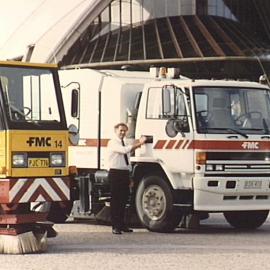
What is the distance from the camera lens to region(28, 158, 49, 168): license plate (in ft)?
37.8

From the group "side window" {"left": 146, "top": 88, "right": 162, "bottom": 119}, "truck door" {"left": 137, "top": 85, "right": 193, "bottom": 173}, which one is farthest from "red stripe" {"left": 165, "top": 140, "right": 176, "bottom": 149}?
"side window" {"left": 146, "top": 88, "right": 162, "bottom": 119}

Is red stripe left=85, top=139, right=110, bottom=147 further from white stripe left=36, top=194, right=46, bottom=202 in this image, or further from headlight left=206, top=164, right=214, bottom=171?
white stripe left=36, top=194, right=46, bottom=202

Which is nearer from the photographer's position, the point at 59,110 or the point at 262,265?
the point at 262,265

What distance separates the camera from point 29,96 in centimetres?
1176

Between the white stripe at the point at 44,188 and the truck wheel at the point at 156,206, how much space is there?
9.00ft

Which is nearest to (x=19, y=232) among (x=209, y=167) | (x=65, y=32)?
(x=209, y=167)

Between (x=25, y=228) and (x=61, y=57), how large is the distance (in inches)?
1503

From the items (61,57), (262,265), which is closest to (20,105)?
(262,265)

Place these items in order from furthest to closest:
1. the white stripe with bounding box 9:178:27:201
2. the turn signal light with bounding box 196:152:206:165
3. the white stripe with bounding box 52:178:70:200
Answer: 1. the turn signal light with bounding box 196:152:206:165
2. the white stripe with bounding box 52:178:70:200
3. the white stripe with bounding box 9:178:27:201

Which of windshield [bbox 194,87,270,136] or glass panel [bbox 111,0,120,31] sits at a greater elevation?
glass panel [bbox 111,0,120,31]

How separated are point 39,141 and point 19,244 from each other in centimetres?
139

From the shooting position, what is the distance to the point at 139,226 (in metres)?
15.6

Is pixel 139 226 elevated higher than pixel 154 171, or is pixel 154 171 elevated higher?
pixel 154 171

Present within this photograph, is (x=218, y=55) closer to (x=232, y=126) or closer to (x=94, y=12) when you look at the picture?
(x=94, y=12)
